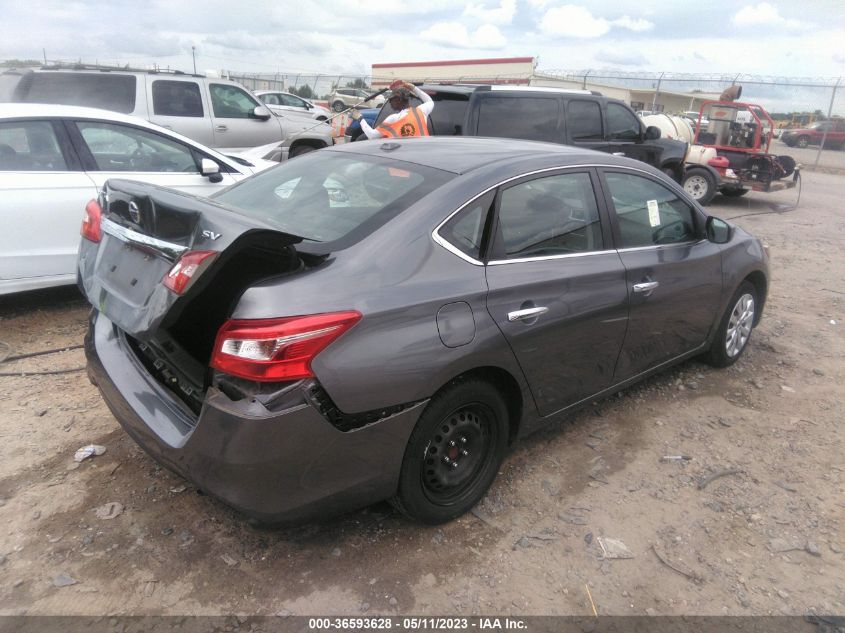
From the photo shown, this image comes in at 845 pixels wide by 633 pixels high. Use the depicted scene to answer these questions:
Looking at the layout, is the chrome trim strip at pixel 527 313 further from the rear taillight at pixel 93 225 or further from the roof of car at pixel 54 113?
the roof of car at pixel 54 113

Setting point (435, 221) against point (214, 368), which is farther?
point (435, 221)

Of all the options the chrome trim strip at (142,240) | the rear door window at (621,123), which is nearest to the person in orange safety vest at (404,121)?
the rear door window at (621,123)

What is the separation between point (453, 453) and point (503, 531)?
45 cm

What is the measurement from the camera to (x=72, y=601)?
7.45ft

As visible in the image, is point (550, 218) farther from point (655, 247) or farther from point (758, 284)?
point (758, 284)

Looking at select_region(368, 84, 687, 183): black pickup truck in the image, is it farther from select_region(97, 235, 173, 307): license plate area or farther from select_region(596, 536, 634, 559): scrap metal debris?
select_region(596, 536, 634, 559): scrap metal debris

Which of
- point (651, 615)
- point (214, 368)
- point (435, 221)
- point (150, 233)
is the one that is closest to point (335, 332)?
point (214, 368)

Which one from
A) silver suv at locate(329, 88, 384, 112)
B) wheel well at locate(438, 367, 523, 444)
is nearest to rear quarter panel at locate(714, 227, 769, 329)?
wheel well at locate(438, 367, 523, 444)

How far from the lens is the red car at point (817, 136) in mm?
26281

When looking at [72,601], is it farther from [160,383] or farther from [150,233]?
[150,233]

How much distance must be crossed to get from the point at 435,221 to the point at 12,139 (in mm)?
3745

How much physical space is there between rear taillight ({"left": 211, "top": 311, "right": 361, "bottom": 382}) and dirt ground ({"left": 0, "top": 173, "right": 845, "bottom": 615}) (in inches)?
33.3

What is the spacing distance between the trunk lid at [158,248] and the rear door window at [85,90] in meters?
6.69

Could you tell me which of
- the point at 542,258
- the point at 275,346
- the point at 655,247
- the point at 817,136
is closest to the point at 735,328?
the point at 655,247
